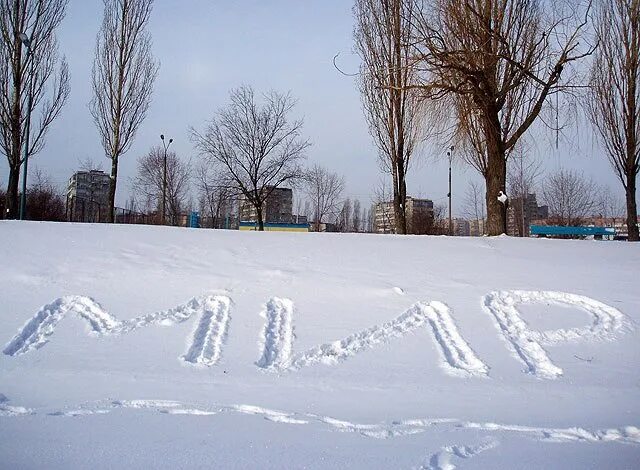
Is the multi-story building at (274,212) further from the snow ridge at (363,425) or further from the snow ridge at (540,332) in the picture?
the snow ridge at (363,425)

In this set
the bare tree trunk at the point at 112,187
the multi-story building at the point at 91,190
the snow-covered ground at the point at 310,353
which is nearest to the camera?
the snow-covered ground at the point at 310,353

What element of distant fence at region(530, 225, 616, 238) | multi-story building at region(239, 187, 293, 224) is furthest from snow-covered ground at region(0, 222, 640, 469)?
multi-story building at region(239, 187, 293, 224)

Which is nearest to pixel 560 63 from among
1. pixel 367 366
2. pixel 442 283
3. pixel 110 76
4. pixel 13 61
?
pixel 442 283

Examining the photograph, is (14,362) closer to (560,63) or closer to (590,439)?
(590,439)

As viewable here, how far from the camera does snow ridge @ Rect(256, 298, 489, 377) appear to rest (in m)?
5.50

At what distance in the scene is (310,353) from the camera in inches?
224

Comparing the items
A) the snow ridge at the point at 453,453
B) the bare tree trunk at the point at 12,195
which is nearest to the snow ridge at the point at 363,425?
the snow ridge at the point at 453,453

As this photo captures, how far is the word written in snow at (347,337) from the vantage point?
18.2 feet

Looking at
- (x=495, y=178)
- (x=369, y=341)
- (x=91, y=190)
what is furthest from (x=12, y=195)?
(x=91, y=190)

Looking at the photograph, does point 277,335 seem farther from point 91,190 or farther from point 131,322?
point 91,190

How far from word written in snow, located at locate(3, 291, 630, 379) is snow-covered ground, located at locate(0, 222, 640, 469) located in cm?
3

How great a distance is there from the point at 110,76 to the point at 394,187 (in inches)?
468

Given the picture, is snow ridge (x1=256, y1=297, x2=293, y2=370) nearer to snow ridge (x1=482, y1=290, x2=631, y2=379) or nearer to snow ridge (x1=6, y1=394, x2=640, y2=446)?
snow ridge (x1=6, y1=394, x2=640, y2=446)

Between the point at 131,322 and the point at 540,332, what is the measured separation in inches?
217
